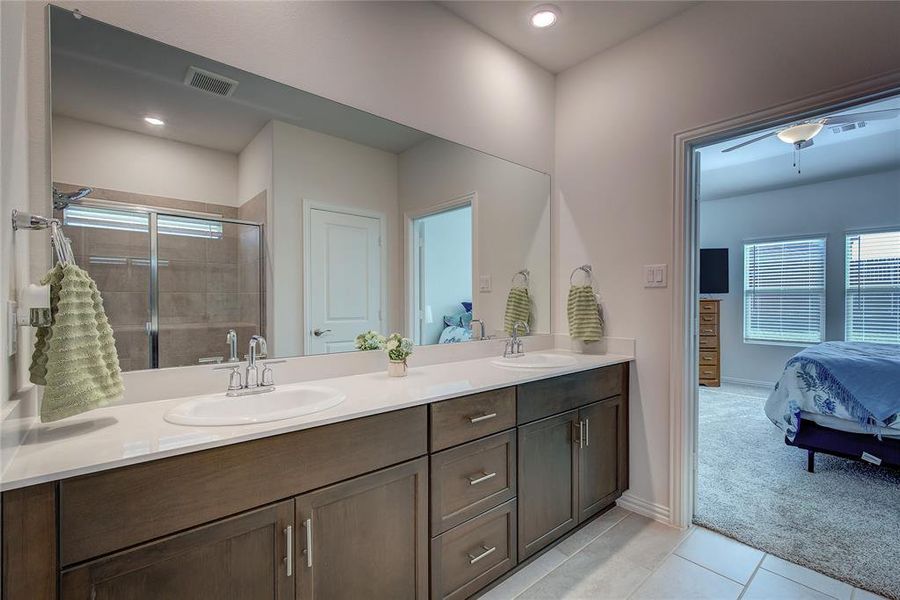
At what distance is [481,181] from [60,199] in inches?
70.1

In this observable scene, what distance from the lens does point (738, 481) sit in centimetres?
262

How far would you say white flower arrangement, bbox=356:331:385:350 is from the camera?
187 centimetres

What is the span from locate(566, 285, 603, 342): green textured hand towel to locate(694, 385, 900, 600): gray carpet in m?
1.08

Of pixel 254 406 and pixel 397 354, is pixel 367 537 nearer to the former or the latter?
pixel 254 406

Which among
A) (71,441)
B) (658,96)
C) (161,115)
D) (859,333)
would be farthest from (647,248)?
(859,333)

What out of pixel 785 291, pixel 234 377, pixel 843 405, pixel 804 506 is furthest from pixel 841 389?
pixel 234 377

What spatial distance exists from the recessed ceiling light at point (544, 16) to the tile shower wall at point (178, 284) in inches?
68.7

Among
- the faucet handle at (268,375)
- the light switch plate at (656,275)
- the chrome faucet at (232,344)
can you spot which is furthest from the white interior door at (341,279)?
the light switch plate at (656,275)

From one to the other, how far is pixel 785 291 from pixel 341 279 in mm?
5592

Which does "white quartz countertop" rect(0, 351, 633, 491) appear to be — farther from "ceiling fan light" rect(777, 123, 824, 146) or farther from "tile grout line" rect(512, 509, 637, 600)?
"ceiling fan light" rect(777, 123, 824, 146)

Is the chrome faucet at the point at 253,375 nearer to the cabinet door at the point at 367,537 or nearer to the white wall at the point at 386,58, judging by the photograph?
the cabinet door at the point at 367,537

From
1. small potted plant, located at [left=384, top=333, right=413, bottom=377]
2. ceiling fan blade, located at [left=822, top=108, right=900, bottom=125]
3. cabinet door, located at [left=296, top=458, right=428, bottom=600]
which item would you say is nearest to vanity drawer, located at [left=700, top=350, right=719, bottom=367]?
ceiling fan blade, located at [left=822, top=108, right=900, bottom=125]

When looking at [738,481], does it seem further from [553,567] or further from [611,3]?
[611,3]

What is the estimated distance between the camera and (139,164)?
137cm
